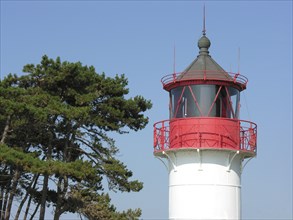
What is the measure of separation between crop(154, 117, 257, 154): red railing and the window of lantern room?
0.27 metres

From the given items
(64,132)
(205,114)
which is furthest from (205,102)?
(64,132)

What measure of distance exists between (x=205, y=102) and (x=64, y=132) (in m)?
9.37

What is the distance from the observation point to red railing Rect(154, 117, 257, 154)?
19656 millimetres

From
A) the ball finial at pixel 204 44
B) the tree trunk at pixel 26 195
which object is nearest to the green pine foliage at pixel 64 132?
the tree trunk at pixel 26 195

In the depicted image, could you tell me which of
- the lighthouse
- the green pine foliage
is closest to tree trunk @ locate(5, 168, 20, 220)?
the green pine foliage

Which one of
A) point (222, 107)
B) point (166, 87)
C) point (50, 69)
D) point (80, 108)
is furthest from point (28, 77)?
point (222, 107)

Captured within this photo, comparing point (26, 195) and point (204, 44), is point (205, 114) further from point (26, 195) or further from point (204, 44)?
point (26, 195)

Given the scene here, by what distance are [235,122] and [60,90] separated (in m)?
9.58

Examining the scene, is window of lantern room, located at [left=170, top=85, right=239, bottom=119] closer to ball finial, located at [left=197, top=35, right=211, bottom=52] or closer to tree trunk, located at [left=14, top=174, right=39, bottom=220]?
ball finial, located at [left=197, top=35, right=211, bottom=52]

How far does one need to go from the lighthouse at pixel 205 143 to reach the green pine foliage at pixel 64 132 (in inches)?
214

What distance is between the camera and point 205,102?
19.9 m

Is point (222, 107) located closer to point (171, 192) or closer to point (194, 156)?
point (194, 156)

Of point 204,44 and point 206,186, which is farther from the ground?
point 204,44

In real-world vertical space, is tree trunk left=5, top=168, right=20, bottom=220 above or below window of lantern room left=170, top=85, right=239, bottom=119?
below
